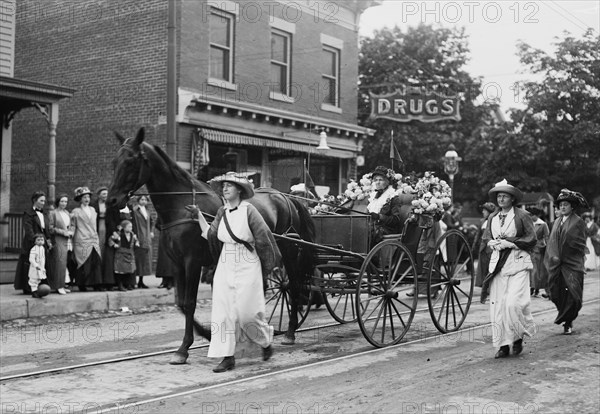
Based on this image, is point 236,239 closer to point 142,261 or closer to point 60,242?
point 60,242

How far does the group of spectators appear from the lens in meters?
11.7

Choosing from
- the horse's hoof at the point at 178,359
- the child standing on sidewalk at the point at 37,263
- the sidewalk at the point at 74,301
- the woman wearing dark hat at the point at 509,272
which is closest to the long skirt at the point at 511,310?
the woman wearing dark hat at the point at 509,272

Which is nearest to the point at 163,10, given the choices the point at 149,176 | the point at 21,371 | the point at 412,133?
the point at 149,176

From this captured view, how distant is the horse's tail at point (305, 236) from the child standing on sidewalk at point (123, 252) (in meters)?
5.04

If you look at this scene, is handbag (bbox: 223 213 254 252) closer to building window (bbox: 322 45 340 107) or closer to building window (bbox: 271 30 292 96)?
building window (bbox: 271 30 292 96)

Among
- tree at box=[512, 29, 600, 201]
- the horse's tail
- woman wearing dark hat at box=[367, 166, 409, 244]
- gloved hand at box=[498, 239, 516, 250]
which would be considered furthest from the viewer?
tree at box=[512, 29, 600, 201]

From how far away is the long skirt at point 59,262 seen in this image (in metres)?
12.0

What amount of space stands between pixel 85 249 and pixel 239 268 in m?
6.11

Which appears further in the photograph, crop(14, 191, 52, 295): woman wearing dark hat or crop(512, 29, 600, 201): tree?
crop(512, 29, 600, 201): tree

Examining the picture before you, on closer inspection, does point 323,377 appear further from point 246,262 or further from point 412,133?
point 412,133

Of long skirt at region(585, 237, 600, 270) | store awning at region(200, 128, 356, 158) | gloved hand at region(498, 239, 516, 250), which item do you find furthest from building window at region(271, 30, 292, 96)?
gloved hand at region(498, 239, 516, 250)

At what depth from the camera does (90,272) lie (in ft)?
41.1

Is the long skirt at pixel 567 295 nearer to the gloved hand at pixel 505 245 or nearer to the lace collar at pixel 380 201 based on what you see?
the gloved hand at pixel 505 245

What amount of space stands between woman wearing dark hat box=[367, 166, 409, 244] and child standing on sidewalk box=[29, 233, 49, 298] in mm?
5478
